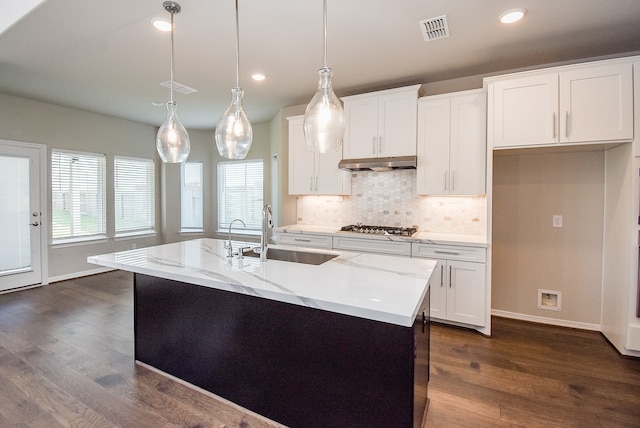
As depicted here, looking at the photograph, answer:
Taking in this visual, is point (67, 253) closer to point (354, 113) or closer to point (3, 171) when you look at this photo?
point (3, 171)

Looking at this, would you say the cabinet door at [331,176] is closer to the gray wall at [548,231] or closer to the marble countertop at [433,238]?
the marble countertop at [433,238]

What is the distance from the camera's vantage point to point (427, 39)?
269 centimetres

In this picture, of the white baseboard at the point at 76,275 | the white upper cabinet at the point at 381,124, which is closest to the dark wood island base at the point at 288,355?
the white upper cabinet at the point at 381,124

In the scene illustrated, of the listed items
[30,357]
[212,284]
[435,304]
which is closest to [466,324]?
[435,304]

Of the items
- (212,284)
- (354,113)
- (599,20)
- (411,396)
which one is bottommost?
(411,396)

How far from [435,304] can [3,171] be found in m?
5.63

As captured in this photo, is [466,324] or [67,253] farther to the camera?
[67,253]

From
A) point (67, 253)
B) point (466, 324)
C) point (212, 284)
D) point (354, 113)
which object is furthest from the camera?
point (67, 253)

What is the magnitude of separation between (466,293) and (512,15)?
7.68 feet

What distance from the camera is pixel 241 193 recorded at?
6.18 meters

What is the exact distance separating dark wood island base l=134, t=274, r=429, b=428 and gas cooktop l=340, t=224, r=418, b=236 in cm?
165

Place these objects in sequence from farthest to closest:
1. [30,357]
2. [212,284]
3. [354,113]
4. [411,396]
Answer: [354,113] < [30,357] < [212,284] < [411,396]

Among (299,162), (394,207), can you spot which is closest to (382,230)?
(394,207)

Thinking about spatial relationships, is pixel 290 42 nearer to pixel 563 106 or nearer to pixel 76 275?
pixel 563 106
